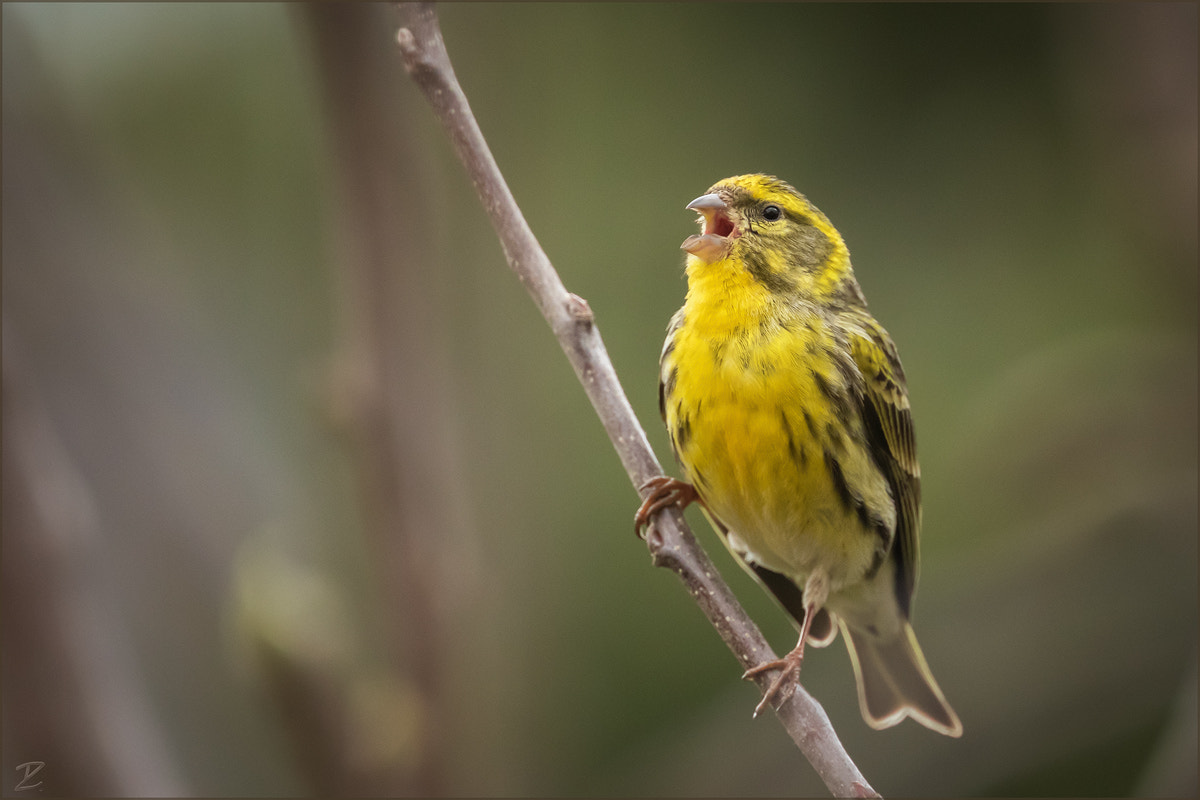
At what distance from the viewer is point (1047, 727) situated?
427 centimetres

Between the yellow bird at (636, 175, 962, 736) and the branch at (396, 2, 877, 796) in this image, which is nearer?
the branch at (396, 2, 877, 796)

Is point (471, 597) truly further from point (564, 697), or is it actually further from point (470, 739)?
point (564, 697)

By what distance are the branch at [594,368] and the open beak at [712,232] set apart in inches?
28.7

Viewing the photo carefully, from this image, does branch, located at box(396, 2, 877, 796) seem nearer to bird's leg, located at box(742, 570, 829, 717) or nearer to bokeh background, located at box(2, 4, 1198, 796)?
bird's leg, located at box(742, 570, 829, 717)

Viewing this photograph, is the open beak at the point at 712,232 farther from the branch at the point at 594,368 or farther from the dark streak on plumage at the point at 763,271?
the branch at the point at 594,368

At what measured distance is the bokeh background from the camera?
8.33 ft

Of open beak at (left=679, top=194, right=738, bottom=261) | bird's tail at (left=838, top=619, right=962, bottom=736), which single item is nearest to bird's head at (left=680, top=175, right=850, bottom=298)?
open beak at (left=679, top=194, right=738, bottom=261)

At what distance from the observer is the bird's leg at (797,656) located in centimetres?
265

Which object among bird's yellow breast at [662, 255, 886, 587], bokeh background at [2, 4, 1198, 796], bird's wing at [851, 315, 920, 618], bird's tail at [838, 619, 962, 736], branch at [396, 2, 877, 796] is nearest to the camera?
branch at [396, 2, 877, 796]

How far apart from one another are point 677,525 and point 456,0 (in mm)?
3022

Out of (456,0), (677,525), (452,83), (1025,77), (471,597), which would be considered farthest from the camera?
(1025,77)

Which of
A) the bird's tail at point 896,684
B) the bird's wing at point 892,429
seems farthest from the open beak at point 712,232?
the bird's tail at point 896,684

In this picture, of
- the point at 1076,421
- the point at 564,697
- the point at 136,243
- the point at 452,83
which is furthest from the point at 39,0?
the point at 1076,421

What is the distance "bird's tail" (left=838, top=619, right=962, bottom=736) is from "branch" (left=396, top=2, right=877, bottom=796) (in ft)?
4.77
